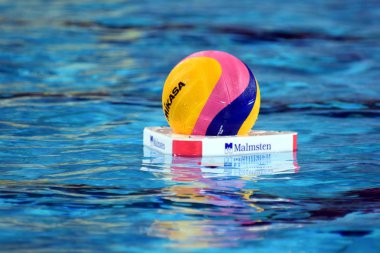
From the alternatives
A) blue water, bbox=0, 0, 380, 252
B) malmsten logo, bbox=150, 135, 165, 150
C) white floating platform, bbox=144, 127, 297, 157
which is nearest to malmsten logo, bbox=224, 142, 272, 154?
white floating platform, bbox=144, 127, 297, 157

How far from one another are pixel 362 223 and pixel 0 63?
6750 millimetres

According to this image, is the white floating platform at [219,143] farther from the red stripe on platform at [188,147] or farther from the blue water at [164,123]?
the blue water at [164,123]

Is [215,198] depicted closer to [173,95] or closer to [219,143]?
[219,143]

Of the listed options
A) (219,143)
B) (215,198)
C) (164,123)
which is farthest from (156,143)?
(215,198)

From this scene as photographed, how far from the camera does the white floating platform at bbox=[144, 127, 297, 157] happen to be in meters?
5.68

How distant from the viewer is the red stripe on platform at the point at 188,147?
18.6 feet

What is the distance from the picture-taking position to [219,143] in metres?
5.71

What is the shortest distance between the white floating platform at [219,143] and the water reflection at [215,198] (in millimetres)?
48

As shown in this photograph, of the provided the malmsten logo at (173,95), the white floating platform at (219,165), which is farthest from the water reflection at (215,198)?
the malmsten logo at (173,95)

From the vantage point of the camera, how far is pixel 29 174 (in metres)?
5.24

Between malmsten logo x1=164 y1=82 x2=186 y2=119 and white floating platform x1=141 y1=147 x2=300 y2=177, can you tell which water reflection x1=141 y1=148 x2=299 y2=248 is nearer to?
white floating platform x1=141 y1=147 x2=300 y2=177

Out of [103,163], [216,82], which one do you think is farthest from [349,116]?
[103,163]

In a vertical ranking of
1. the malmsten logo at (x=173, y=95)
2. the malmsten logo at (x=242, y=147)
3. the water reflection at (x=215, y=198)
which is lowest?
the water reflection at (x=215, y=198)

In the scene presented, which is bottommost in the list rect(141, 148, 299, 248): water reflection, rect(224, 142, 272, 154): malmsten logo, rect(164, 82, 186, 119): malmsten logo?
rect(141, 148, 299, 248): water reflection
